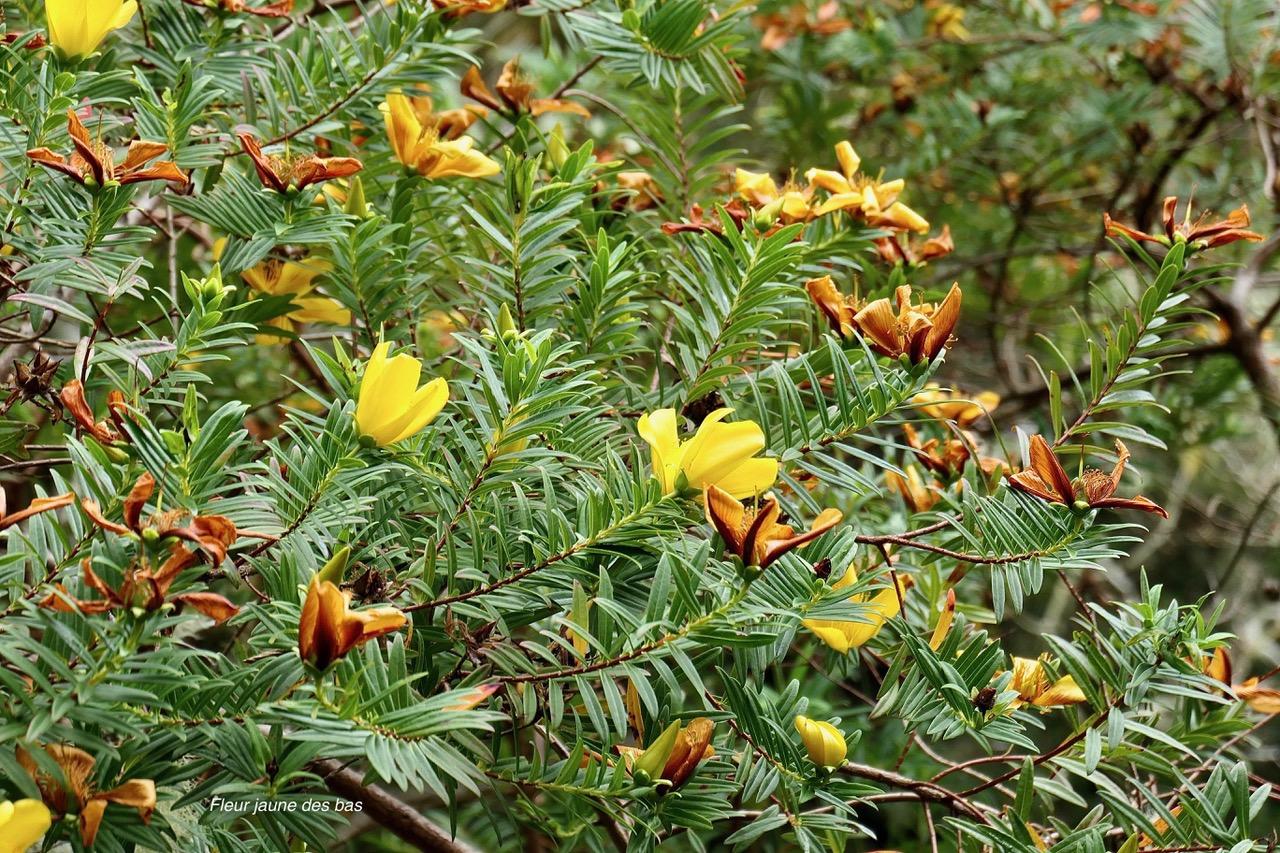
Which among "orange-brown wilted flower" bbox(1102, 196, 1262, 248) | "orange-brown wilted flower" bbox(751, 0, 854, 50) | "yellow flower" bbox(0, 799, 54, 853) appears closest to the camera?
"yellow flower" bbox(0, 799, 54, 853)

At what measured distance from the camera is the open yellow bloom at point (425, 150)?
0.83 metres

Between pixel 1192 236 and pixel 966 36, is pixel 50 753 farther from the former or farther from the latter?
pixel 966 36

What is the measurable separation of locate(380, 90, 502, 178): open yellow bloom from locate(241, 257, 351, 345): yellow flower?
11 cm

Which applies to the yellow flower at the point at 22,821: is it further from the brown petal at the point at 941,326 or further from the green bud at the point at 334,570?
the brown petal at the point at 941,326

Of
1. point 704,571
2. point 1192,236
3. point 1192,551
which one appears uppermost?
point 1192,236

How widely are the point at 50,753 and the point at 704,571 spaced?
1.16 feet

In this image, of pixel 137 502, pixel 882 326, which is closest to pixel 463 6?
pixel 882 326

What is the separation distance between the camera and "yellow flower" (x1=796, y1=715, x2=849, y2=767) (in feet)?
2.10

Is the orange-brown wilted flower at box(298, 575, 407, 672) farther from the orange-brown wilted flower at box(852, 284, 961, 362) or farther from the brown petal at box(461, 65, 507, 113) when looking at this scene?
the brown petal at box(461, 65, 507, 113)

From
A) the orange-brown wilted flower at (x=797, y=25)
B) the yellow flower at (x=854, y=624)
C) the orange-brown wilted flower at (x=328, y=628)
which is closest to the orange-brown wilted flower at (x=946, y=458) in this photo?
the yellow flower at (x=854, y=624)

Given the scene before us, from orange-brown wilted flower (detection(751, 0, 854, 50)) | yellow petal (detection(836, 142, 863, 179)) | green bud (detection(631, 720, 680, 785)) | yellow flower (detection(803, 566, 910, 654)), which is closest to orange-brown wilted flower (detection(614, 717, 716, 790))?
green bud (detection(631, 720, 680, 785))

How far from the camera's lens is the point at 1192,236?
78cm

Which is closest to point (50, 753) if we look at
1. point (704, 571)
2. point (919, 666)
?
point (704, 571)

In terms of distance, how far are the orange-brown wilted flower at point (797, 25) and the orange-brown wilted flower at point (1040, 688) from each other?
4.02 ft
